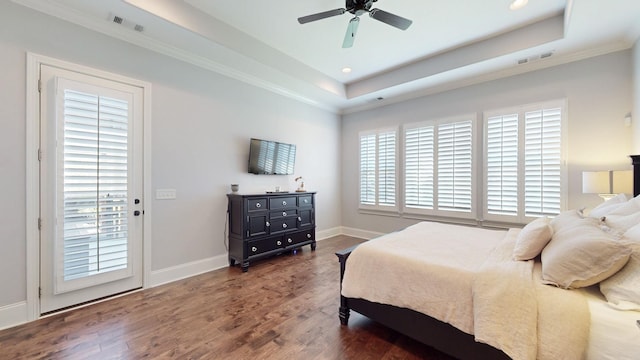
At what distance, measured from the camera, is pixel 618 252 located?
1274 mm

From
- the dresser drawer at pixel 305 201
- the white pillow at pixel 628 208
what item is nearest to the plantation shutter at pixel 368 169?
the dresser drawer at pixel 305 201

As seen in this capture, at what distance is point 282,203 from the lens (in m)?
4.18

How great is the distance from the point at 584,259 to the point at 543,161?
2877 millimetres

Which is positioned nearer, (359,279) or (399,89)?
(359,279)

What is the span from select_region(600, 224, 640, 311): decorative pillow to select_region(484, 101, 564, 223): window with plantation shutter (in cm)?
265

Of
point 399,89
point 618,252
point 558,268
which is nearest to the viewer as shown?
point 618,252

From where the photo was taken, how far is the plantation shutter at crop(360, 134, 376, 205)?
5.48m

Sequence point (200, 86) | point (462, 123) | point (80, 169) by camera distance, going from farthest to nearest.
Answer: point (462, 123)
point (200, 86)
point (80, 169)

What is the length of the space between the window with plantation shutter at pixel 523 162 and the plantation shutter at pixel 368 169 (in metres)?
2.08

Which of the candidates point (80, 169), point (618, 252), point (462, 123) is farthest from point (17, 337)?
point (462, 123)

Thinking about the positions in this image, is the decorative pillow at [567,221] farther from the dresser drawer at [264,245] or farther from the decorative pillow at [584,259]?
the dresser drawer at [264,245]

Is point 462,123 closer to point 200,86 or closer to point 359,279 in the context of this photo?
point 359,279

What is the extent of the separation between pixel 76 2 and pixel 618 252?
14.9ft

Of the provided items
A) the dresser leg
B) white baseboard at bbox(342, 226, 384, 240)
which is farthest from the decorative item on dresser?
the dresser leg
